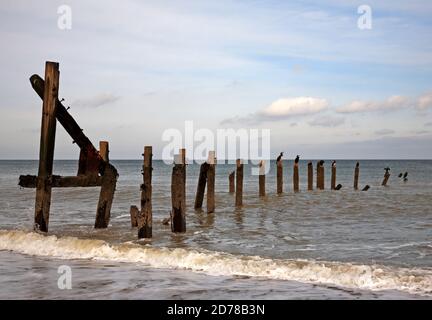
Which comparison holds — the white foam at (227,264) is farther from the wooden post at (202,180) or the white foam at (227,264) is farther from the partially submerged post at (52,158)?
the wooden post at (202,180)

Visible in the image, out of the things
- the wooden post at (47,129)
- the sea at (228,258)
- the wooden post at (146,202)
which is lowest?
the sea at (228,258)

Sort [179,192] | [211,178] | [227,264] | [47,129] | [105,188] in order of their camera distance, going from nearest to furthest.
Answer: [227,264]
[47,129]
[179,192]
[105,188]
[211,178]

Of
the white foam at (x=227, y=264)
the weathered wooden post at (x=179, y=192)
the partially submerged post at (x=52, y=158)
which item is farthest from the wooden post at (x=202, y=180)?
the white foam at (x=227, y=264)

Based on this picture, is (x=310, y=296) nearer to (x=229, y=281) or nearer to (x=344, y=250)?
(x=229, y=281)

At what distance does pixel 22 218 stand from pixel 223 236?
8.56 meters

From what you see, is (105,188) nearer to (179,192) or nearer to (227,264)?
(179,192)

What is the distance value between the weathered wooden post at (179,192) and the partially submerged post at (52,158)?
6.14 feet

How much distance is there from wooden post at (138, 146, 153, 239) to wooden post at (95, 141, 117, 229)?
5.02ft

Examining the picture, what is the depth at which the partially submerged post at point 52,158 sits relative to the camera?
12.8 m

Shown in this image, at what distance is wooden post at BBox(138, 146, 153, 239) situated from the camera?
1295cm

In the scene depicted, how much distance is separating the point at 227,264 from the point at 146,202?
10.7 feet

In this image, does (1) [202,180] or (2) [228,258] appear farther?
(1) [202,180]

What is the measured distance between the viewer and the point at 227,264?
10539 mm

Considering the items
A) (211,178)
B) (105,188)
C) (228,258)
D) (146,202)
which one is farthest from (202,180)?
(228,258)
